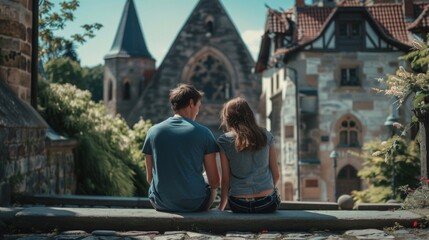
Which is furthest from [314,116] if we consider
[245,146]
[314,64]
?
[245,146]

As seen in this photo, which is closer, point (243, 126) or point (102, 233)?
point (102, 233)

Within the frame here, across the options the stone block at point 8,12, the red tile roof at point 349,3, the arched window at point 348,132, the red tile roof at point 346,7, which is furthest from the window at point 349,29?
the stone block at point 8,12

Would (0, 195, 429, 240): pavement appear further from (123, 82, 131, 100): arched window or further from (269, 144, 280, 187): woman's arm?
(123, 82, 131, 100): arched window

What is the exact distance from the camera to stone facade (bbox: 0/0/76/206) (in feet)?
20.5

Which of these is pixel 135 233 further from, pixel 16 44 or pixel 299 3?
pixel 299 3

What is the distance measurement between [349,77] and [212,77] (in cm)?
1028

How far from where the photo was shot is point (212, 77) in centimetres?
3144

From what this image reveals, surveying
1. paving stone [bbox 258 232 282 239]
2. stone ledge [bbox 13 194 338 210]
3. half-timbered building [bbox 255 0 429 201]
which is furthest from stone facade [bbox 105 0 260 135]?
paving stone [bbox 258 232 282 239]

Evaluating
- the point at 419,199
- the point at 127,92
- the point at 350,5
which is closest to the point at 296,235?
the point at 419,199

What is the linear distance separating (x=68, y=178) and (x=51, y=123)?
4.33 ft

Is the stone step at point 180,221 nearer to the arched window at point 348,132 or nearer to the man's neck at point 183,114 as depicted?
the man's neck at point 183,114

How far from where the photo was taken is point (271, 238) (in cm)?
444

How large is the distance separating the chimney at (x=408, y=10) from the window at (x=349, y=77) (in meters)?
3.14

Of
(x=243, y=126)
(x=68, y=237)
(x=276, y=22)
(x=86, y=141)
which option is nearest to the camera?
(x=68, y=237)
